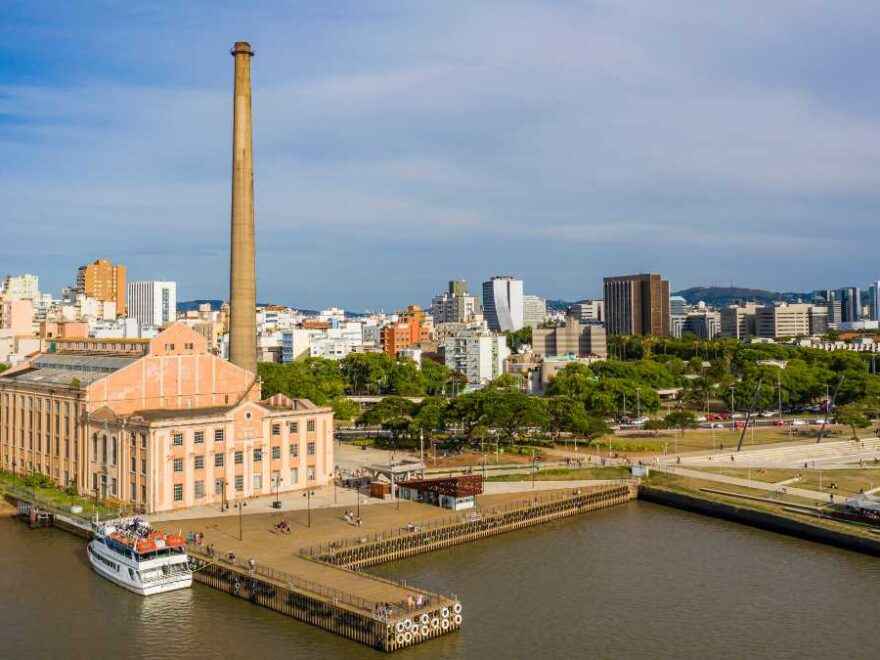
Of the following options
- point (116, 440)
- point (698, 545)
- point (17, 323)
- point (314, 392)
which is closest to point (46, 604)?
point (116, 440)

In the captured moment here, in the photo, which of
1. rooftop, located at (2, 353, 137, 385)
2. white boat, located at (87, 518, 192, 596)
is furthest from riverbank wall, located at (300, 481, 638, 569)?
rooftop, located at (2, 353, 137, 385)

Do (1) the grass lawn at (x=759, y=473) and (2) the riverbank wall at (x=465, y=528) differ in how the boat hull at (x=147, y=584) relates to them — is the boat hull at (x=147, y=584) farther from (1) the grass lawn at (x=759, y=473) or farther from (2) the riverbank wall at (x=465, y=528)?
(1) the grass lawn at (x=759, y=473)

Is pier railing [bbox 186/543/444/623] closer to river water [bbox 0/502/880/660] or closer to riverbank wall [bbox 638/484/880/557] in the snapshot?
river water [bbox 0/502/880/660]

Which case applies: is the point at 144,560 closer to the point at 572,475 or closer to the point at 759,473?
the point at 572,475

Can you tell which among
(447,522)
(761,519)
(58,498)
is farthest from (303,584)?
(761,519)

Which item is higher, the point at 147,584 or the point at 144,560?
the point at 144,560
